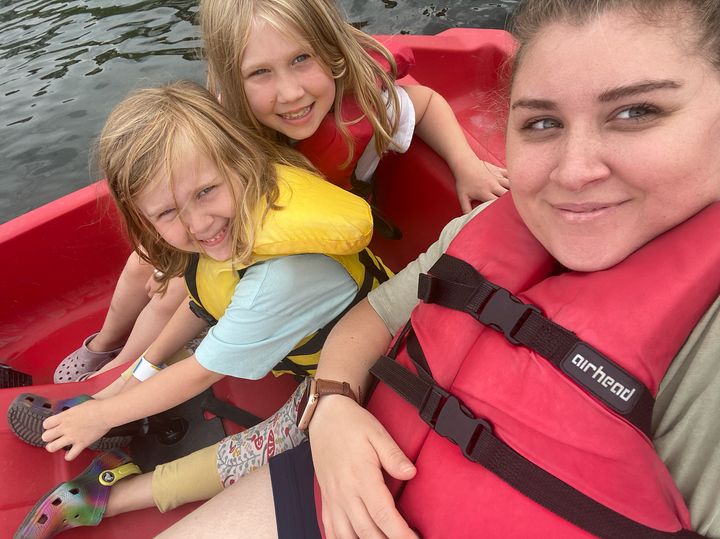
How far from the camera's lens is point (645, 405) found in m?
0.75

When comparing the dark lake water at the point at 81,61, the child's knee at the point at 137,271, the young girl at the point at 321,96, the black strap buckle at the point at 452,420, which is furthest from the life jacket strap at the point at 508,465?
the dark lake water at the point at 81,61

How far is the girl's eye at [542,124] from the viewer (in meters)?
0.78

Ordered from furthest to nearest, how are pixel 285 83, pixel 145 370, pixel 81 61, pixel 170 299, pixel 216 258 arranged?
1. pixel 81 61
2. pixel 170 299
3. pixel 145 370
4. pixel 285 83
5. pixel 216 258

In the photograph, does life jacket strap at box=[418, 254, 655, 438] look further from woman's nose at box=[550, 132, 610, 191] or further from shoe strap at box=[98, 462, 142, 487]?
shoe strap at box=[98, 462, 142, 487]

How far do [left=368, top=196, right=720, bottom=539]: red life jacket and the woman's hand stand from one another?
0.03 meters

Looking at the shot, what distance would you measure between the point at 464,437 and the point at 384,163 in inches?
47.7

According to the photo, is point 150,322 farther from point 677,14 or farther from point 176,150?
point 677,14

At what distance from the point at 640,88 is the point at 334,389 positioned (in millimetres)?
687

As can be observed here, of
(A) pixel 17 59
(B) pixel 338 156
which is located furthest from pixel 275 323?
(A) pixel 17 59

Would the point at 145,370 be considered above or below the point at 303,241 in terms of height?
below

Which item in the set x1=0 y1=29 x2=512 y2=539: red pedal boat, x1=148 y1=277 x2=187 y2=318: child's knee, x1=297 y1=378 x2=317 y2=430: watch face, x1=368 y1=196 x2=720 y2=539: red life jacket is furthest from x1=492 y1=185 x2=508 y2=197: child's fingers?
x1=148 y1=277 x2=187 y2=318: child's knee

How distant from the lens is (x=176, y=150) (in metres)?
1.24

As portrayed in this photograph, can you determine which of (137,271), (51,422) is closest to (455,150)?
(137,271)

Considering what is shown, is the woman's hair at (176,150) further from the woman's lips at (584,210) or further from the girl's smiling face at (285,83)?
the woman's lips at (584,210)
